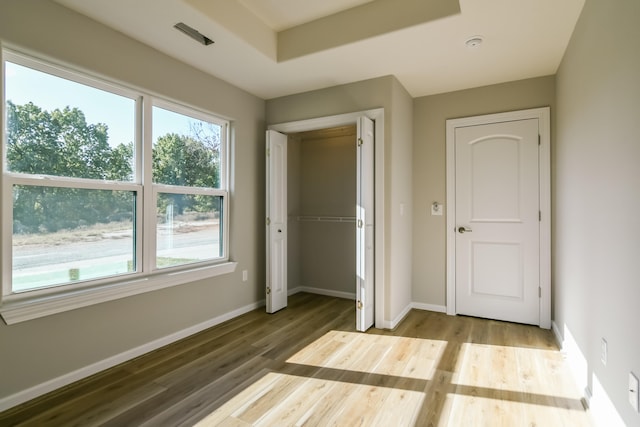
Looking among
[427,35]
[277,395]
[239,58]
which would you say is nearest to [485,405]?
[277,395]

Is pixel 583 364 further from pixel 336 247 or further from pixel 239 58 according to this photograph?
pixel 239 58

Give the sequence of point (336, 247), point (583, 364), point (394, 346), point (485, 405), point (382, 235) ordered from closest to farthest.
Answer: point (485, 405) → point (583, 364) → point (394, 346) → point (382, 235) → point (336, 247)

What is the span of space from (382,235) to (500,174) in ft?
4.58

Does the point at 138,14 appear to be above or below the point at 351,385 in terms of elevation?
above

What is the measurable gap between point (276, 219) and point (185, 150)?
1.19m

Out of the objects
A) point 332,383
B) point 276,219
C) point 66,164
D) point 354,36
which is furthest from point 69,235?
point 354,36

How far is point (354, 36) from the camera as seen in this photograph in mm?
2525

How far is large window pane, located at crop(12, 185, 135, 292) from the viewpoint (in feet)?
6.56

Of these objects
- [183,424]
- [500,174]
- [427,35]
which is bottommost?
[183,424]

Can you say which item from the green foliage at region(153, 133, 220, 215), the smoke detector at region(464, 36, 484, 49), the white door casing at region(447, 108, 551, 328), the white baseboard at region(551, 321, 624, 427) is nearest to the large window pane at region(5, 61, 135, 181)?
the green foliage at region(153, 133, 220, 215)

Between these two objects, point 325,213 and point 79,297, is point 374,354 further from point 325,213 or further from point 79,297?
point 325,213

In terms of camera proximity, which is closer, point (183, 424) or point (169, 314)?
point (183, 424)

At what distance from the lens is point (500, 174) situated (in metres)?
3.38

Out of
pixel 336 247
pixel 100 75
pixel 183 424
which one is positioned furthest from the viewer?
pixel 336 247
